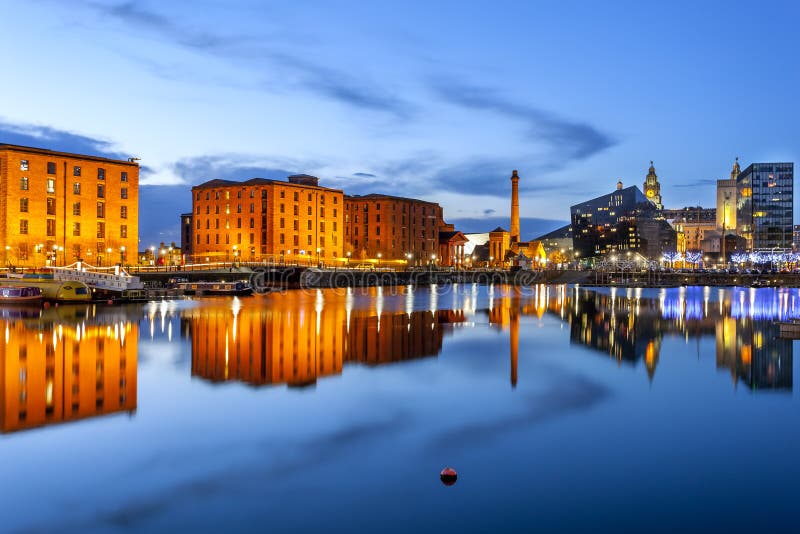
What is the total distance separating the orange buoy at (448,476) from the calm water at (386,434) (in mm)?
152

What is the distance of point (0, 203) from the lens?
58.8 meters

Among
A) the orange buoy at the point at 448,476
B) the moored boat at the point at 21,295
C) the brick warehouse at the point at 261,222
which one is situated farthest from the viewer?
the brick warehouse at the point at 261,222

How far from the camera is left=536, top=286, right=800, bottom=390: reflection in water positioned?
2303 cm

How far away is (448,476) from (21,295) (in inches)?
1687

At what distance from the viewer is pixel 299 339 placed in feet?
93.0

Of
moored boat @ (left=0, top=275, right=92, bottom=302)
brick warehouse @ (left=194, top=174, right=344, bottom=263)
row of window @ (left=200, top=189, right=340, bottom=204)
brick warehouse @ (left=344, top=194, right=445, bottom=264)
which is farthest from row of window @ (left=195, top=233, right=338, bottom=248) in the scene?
moored boat @ (left=0, top=275, right=92, bottom=302)

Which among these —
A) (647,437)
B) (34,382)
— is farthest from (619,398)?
(34,382)

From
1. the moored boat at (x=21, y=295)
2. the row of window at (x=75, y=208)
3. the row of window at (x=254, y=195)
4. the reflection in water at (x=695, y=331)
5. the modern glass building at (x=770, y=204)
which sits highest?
the modern glass building at (x=770, y=204)

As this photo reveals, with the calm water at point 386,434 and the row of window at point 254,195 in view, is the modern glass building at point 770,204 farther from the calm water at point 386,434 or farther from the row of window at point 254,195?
the calm water at point 386,434

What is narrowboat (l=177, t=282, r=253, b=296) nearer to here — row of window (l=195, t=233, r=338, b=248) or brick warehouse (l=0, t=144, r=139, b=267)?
brick warehouse (l=0, t=144, r=139, b=267)

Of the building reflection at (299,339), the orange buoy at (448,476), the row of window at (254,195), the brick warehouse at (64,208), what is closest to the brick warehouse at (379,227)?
the row of window at (254,195)

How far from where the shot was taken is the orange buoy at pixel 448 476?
35.4 ft

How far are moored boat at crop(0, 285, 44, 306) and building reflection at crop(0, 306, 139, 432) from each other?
1161 centimetres

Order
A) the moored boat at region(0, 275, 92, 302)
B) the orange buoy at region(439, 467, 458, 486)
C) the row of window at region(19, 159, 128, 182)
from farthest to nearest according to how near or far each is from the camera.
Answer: the row of window at region(19, 159, 128, 182) → the moored boat at region(0, 275, 92, 302) → the orange buoy at region(439, 467, 458, 486)
